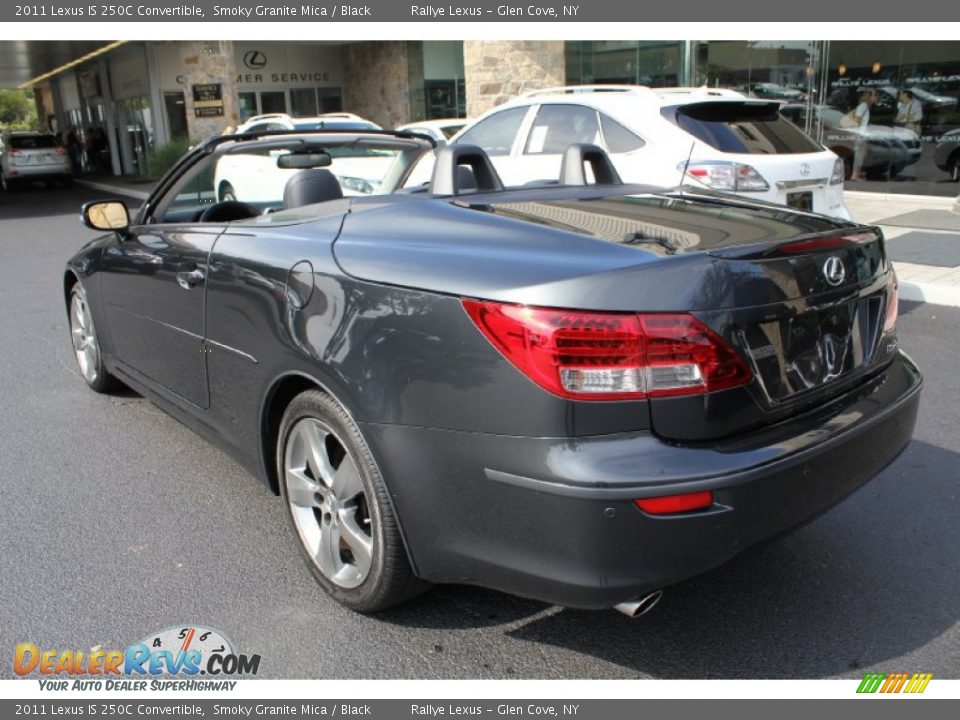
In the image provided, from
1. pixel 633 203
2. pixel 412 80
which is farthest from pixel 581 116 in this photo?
pixel 412 80

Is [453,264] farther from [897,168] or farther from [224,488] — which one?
[897,168]

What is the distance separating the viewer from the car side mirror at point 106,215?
431 centimetres

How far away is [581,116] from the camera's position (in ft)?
24.5

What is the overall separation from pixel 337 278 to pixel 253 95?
2840 centimetres

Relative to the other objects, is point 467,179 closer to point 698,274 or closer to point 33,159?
point 698,274

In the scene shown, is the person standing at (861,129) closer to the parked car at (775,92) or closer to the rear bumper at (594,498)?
the parked car at (775,92)

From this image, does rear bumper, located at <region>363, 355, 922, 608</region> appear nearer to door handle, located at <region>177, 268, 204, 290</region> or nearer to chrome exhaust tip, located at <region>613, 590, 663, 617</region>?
chrome exhaust tip, located at <region>613, 590, 663, 617</region>

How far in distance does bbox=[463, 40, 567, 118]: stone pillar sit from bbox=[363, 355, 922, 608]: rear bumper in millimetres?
15731

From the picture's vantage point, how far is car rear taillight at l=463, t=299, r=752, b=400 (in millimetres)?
2148

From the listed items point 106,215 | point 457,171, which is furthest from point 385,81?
point 457,171

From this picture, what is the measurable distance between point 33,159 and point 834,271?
2903 cm

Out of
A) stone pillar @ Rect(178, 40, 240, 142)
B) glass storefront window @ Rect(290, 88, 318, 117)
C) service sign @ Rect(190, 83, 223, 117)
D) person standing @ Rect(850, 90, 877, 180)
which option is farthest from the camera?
glass storefront window @ Rect(290, 88, 318, 117)

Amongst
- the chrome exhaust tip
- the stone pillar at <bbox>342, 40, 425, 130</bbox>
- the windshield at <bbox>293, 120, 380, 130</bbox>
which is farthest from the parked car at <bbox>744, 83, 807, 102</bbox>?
the chrome exhaust tip

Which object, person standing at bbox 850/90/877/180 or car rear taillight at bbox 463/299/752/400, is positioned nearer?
car rear taillight at bbox 463/299/752/400
